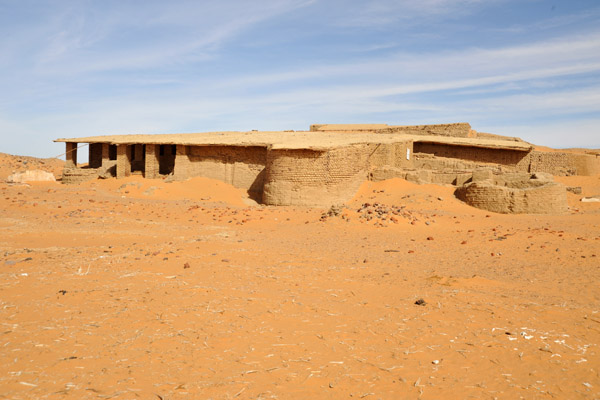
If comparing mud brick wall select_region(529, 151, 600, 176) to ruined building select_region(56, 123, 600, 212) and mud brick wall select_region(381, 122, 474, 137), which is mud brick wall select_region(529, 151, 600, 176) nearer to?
ruined building select_region(56, 123, 600, 212)

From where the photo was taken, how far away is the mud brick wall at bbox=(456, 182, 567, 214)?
44.8 feet

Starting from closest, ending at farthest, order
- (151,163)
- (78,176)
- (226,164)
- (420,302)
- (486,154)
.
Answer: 1. (420,302)
2. (226,164)
3. (486,154)
4. (151,163)
5. (78,176)

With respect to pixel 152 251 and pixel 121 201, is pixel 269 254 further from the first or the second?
pixel 121 201

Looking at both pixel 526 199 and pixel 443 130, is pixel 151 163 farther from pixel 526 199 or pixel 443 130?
pixel 526 199

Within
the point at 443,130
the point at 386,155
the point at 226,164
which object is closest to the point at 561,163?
the point at 443,130

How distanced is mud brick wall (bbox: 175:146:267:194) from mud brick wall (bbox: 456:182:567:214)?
871 centimetres

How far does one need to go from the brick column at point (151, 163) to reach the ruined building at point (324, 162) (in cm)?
4

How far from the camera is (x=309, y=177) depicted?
15109 millimetres

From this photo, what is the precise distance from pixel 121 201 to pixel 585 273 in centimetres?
1342

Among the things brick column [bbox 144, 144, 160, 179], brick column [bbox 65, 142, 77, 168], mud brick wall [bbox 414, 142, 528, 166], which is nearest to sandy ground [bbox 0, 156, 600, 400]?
mud brick wall [bbox 414, 142, 528, 166]

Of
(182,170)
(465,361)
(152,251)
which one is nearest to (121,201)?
(182,170)

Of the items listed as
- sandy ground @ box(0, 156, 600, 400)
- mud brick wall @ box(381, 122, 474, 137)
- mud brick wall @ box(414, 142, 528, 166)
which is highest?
mud brick wall @ box(381, 122, 474, 137)

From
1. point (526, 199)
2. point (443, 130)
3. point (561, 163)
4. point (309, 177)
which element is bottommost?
→ point (526, 199)

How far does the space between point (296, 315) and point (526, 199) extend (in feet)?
Result: 38.4
